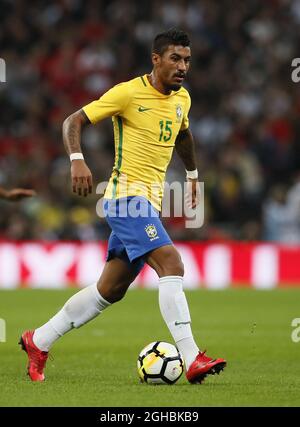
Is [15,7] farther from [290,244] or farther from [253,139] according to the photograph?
[290,244]

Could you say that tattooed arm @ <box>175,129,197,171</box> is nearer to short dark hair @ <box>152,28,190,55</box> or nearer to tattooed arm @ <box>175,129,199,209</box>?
tattooed arm @ <box>175,129,199,209</box>

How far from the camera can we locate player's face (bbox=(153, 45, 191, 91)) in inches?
287

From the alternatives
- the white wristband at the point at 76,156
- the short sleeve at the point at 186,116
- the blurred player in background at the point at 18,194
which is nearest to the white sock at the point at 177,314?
the white wristband at the point at 76,156

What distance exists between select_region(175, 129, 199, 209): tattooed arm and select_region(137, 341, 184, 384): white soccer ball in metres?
1.34

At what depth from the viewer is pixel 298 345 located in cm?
1008

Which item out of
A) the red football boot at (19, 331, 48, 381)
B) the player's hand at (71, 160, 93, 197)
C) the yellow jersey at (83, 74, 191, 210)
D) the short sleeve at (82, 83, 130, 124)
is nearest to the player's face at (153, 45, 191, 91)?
the yellow jersey at (83, 74, 191, 210)

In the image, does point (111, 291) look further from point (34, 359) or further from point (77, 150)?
point (77, 150)

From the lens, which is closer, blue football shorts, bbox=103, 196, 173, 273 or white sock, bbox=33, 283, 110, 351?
blue football shorts, bbox=103, 196, 173, 273

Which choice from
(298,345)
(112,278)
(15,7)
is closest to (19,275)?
(15,7)

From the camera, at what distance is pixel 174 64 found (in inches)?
287

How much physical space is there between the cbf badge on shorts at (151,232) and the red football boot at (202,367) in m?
0.80

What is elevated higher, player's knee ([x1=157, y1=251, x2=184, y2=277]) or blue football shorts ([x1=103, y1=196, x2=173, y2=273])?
blue football shorts ([x1=103, y1=196, x2=173, y2=273])

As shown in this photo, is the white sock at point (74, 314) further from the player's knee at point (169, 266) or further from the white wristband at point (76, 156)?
the white wristband at point (76, 156)

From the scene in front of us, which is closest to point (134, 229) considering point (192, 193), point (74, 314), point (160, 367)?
point (74, 314)
